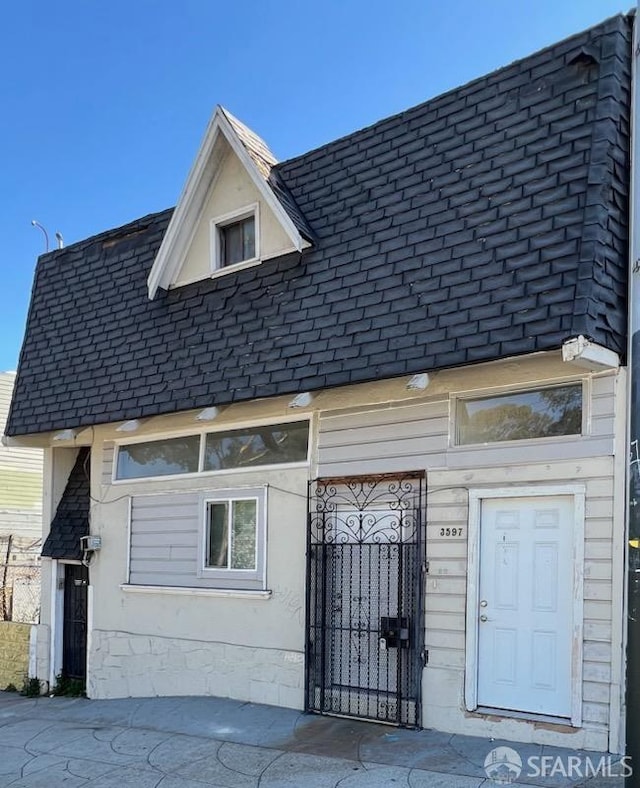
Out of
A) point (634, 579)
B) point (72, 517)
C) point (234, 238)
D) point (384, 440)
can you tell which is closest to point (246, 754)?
point (384, 440)

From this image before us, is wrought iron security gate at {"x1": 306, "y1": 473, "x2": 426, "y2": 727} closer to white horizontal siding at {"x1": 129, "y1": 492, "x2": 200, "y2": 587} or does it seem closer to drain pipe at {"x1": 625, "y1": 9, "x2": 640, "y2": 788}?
white horizontal siding at {"x1": 129, "y1": 492, "x2": 200, "y2": 587}

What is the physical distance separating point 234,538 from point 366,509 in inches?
77.4

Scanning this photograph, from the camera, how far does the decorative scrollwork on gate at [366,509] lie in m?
7.58

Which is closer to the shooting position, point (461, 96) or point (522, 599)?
point (522, 599)

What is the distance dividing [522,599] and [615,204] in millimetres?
3419

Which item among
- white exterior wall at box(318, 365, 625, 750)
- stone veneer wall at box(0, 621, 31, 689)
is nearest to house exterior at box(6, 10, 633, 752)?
white exterior wall at box(318, 365, 625, 750)

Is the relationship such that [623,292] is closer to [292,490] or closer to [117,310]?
[292,490]

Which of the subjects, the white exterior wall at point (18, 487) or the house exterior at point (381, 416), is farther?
the white exterior wall at point (18, 487)

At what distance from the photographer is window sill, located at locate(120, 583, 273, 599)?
8.62 m

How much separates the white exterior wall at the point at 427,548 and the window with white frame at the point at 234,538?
6.5 inches

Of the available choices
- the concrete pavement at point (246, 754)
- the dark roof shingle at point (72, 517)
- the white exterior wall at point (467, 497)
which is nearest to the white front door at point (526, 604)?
the white exterior wall at point (467, 497)

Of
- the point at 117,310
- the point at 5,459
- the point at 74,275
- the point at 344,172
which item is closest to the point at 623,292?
the point at 344,172

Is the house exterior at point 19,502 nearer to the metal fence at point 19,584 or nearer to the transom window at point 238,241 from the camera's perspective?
the metal fence at point 19,584

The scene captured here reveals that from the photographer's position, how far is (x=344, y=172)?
8703 mm
